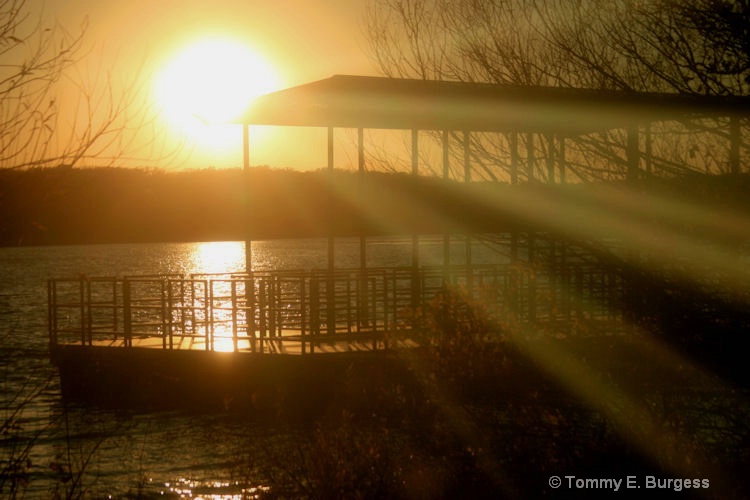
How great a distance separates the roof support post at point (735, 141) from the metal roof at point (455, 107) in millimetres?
393

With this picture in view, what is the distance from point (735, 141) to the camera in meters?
10.2

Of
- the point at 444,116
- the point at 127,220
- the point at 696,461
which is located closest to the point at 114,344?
the point at 444,116

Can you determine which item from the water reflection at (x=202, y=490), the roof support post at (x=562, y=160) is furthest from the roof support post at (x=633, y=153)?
the water reflection at (x=202, y=490)

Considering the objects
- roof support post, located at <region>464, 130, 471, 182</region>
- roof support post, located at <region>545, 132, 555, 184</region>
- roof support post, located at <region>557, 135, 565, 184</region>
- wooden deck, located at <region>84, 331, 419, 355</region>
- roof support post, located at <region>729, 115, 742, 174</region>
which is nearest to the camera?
roof support post, located at <region>729, 115, 742, 174</region>

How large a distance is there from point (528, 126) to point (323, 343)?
464 centimetres

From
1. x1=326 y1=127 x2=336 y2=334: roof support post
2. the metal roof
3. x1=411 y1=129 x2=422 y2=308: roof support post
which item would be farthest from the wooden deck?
the metal roof

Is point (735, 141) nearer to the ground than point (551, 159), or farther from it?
nearer to the ground

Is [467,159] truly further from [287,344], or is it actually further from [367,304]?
[287,344]

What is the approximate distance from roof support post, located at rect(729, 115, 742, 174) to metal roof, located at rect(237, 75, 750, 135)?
0.39 meters

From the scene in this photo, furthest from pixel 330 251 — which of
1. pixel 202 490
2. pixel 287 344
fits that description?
pixel 202 490

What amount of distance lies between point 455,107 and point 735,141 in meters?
5.77

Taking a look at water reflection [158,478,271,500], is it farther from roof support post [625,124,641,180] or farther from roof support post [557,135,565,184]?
roof support post [557,135,565,184]

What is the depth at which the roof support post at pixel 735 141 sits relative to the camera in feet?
33.2

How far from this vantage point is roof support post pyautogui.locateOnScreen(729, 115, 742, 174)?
10.1 meters
